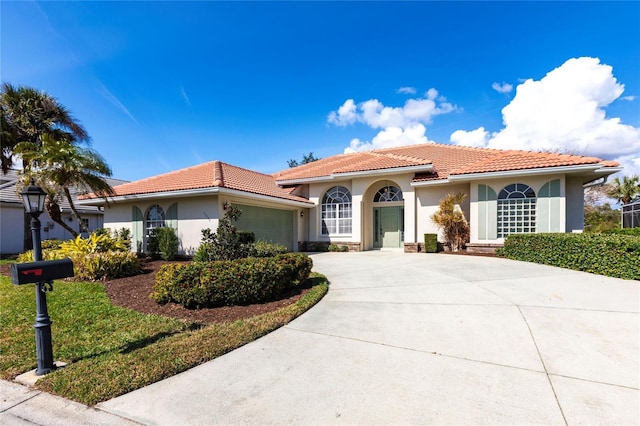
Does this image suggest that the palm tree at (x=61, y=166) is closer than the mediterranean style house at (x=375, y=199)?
Yes

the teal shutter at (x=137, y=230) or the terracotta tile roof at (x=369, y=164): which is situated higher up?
the terracotta tile roof at (x=369, y=164)

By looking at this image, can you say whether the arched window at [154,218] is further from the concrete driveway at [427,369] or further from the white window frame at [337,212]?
the concrete driveway at [427,369]

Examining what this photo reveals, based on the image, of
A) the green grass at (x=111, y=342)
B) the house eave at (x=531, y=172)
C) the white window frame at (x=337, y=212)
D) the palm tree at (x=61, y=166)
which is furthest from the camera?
the white window frame at (x=337, y=212)

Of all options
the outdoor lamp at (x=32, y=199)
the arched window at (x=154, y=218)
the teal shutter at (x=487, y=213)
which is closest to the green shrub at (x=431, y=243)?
the teal shutter at (x=487, y=213)

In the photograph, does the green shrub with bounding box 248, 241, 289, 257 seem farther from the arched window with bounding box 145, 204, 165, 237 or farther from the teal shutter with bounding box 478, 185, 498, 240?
the teal shutter with bounding box 478, 185, 498, 240

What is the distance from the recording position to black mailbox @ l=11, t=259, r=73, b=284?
3.60m

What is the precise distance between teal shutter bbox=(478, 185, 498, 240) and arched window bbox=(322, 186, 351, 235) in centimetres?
663

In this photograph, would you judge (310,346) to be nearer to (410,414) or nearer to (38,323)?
(410,414)

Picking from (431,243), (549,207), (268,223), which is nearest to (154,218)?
(268,223)

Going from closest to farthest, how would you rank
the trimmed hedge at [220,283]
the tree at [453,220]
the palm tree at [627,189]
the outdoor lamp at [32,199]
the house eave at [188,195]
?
the outdoor lamp at [32,199], the trimmed hedge at [220,283], the house eave at [188,195], the tree at [453,220], the palm tree at [627,189]

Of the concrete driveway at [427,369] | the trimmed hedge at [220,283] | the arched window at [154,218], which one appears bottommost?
the concrete driveway at [427,369]

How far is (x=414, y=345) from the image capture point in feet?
13.8

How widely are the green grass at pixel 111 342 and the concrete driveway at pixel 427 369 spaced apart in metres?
0.28

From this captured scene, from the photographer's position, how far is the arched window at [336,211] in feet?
57.0
